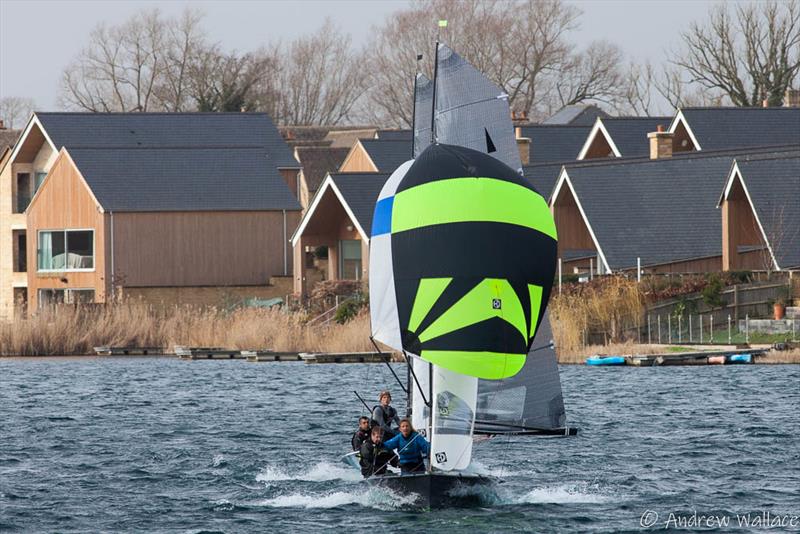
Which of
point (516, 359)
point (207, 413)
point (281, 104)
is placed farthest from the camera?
point (281, 104)

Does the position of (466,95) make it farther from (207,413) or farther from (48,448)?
(207,413)

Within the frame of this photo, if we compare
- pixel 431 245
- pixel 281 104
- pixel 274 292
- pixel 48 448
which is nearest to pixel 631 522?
pixel 431 245

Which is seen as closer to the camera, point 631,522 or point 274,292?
point 631,522

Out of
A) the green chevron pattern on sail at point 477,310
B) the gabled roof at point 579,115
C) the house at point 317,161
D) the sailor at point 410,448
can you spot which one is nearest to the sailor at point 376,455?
the sailor at point 410,448

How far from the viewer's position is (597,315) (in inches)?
1778

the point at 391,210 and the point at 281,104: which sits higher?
the point at 281,104

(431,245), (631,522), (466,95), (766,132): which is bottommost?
(631,522)

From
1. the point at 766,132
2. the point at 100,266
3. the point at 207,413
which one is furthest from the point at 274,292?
the point at 207,413

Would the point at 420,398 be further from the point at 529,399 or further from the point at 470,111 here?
the point at 470,111

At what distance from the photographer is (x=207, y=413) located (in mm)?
35094

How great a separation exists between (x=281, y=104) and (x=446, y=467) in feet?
320

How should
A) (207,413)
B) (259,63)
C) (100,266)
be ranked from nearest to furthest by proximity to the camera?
(207,413), (100,266), (259,63)

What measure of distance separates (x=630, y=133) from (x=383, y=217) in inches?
1858

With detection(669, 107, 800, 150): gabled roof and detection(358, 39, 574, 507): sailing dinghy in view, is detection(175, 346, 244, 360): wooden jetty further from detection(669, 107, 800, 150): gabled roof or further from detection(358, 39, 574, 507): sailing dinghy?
detection(358, 39, 574, 507): sailing dinghy
